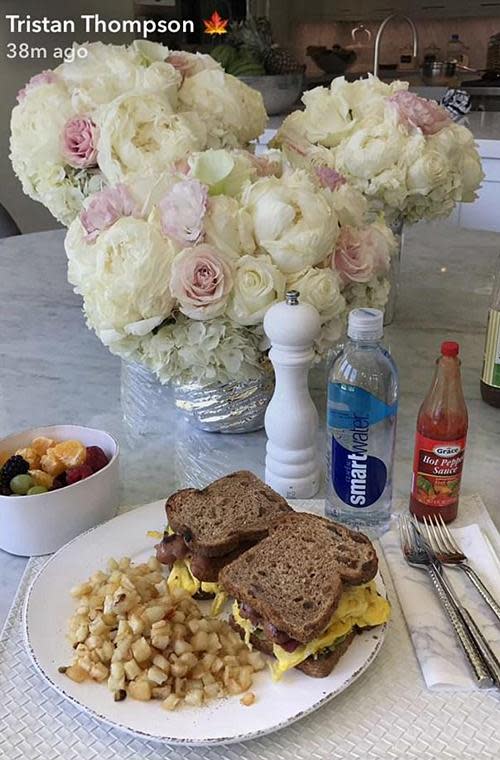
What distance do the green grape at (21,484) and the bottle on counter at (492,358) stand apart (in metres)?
0.62

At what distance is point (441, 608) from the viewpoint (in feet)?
2.38

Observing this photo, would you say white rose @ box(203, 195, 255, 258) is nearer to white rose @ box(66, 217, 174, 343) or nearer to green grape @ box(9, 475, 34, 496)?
white rose @ box(66, 217, 174, 343)

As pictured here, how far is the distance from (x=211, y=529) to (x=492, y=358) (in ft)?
1.73

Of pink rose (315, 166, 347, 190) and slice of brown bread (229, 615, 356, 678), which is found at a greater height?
pink rose (315, 166, 347, 190)

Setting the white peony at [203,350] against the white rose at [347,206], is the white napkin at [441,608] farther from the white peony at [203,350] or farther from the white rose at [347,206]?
the white rose at [347,206]

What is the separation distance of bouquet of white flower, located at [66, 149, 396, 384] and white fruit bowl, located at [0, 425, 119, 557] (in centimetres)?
14

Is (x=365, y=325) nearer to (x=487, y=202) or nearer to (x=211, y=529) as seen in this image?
(x=211, y=529)

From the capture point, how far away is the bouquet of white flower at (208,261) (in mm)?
843

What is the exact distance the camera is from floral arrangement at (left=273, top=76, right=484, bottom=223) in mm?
1120

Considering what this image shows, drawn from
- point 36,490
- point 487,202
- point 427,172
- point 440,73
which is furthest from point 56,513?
point 440,73

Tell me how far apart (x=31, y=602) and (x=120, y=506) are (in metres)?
0.22

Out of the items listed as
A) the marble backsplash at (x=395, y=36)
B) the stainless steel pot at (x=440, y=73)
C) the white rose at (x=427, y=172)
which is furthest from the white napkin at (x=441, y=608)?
the marble backsplash at (x=395, y=36)

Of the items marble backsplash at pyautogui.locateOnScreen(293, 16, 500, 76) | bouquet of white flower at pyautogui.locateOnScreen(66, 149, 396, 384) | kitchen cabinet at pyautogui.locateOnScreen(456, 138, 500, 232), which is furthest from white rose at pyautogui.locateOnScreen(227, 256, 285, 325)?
marble backsplash at pyautogui.locateOnScreen(293, 16, 500, 76)

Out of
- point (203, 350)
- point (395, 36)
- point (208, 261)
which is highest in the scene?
point (395, 36)
